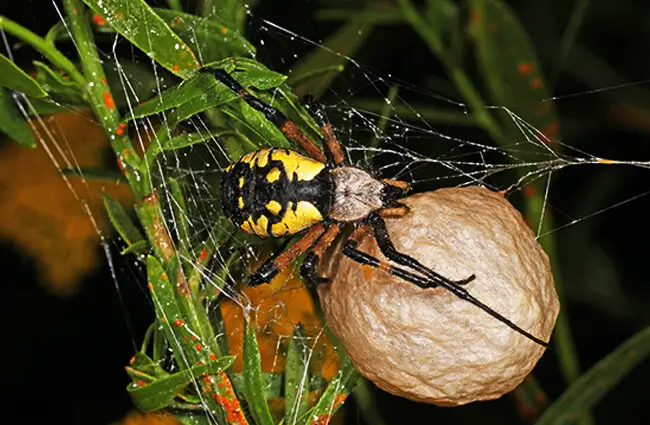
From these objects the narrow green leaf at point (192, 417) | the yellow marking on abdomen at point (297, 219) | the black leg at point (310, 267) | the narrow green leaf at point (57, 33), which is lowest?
the narrow green leaf at point (192, 417)

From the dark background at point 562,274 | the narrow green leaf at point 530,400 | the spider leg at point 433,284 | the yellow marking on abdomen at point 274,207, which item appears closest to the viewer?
the spider leg at point 433,284

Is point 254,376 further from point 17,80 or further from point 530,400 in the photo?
point 530,400

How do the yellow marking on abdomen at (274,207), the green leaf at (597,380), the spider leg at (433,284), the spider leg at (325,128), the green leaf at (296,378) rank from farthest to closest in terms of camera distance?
1. the green leaf at (597,380)
2. the spider leg at (325,128)
3. the yellow marking on abdomen at (274,207)
4. the green leaf at (296,378)
5. the spider leg at (433,284)

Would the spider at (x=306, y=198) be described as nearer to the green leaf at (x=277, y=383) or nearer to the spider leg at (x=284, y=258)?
the spider leg at (x=284, y=258)

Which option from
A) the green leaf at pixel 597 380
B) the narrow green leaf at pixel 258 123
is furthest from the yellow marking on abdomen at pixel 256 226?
the green leaf at pixel 597 380

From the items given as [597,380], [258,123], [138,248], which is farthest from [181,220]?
[597,380]

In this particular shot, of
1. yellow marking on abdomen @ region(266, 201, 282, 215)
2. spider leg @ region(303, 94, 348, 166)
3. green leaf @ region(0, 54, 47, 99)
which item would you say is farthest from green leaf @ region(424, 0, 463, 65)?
green leaf @ region(0, 54, 47, 99)
